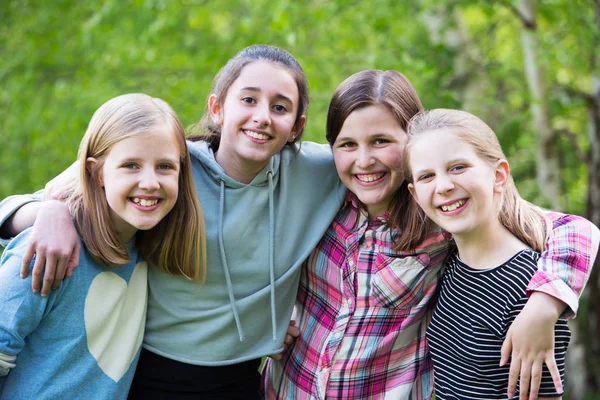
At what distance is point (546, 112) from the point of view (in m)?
5.15

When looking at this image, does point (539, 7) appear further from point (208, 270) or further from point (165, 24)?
point (208, 270)

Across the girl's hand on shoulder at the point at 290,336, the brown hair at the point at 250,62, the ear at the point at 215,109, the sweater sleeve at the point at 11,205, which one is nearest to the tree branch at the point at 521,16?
the brown hair at the point at 250,62

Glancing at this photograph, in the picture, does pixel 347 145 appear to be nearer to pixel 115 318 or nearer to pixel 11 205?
pixel 115 318

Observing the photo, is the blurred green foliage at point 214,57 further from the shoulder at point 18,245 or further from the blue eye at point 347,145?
the shoulder at point 18,245

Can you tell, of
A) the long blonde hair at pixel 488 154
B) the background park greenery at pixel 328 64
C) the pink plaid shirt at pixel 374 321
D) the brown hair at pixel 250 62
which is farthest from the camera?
the background park greenery at pixel 328 64

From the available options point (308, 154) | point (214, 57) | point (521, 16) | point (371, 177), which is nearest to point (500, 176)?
point (371, 177)

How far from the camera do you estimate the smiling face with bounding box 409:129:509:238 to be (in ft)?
6.67

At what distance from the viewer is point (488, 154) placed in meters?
2.09

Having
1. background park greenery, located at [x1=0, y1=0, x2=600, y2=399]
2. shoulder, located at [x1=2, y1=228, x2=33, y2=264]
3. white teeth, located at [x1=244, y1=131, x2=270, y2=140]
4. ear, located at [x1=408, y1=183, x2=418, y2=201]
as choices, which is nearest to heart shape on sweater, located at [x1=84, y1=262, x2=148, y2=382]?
shoulder, located at [x1=2, y1=228, x2=33, y2=264]

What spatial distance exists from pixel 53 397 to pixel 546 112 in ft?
14.4

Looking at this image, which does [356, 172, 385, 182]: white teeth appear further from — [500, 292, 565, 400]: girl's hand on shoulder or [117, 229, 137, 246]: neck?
[117, 229, 137, 246]: neck

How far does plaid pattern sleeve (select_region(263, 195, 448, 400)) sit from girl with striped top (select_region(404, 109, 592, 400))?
0.12 metres

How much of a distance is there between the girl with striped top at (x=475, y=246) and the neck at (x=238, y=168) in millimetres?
585

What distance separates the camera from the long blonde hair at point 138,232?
2068mm
